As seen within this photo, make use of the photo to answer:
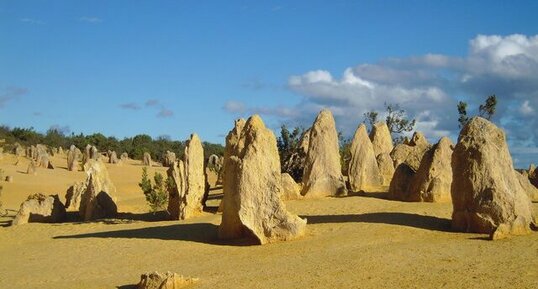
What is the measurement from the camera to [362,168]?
2466cm

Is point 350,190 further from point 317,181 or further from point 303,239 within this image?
point 303,239

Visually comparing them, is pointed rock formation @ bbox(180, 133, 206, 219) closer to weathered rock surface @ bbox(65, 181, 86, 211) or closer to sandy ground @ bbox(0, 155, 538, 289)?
sandy ground @ bbox(0, 155, 538, 289)

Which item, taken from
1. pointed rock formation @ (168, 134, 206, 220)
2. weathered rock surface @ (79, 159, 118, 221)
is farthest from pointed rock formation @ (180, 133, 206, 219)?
weathered rock surface @ (79, 159, 118, 221)

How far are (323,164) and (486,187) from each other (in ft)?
31.3

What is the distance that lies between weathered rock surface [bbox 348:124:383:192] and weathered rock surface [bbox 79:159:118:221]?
9393 mm

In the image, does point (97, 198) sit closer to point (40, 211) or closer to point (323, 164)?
point (40, 211)

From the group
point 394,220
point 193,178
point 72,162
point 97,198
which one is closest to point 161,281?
point 394,220

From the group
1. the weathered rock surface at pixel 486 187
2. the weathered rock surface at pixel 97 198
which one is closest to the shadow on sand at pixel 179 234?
the weathered rock surface at pixel 97 198

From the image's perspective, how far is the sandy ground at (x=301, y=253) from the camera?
1077cm

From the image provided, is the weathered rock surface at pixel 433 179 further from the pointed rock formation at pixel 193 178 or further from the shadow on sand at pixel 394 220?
the pointed rock formation at pixel 193 178

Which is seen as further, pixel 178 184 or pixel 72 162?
pixel 72 162

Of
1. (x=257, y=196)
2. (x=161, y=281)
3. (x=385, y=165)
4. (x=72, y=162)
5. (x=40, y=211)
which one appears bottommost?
(x=161, y=281)

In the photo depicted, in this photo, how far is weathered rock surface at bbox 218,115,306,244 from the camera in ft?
48.7

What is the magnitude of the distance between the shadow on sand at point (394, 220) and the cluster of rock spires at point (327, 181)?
2.10 feet
